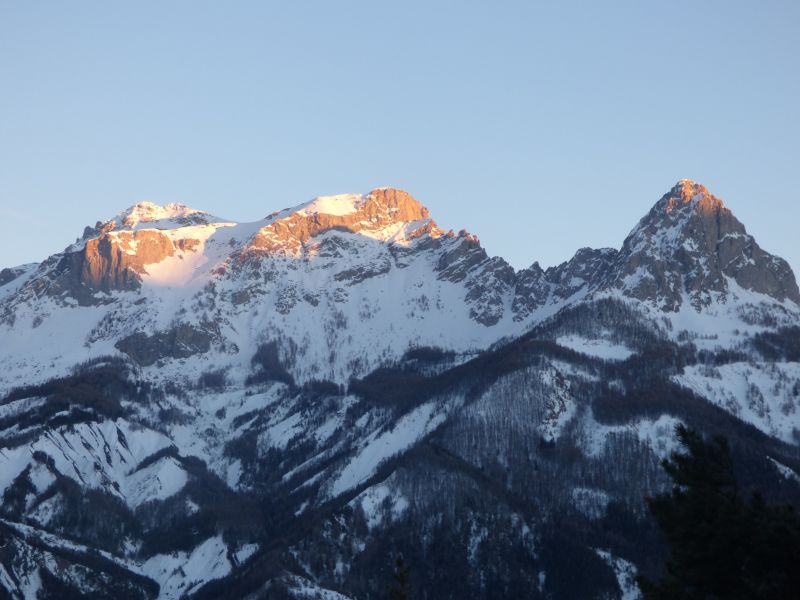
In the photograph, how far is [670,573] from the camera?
57156 mm

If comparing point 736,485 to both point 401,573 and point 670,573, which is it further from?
point 401,573

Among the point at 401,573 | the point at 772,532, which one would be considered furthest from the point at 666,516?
the point at 401,573

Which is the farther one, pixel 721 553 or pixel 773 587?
pixel 721 553

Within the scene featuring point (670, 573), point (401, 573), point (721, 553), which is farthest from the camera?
point (401, 573)

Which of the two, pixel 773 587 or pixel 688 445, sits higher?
pixel 688 445

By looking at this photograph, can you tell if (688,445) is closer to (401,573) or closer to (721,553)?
(721,553)

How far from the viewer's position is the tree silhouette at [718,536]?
164ft

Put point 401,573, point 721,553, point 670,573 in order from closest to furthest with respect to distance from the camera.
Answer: point 721,553
point 670,573
point 401,573

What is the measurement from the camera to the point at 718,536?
5322 centimetres

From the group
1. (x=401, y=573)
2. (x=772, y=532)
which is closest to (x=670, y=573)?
(x=772, y=532)

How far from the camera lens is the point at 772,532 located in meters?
50.1

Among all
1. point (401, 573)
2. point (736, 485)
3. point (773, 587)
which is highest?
point (736, 485)

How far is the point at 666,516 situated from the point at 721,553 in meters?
4.47

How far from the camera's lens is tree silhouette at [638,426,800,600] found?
164ft
